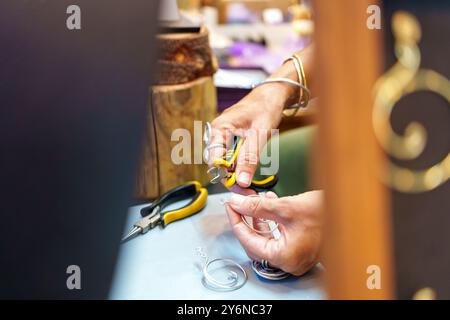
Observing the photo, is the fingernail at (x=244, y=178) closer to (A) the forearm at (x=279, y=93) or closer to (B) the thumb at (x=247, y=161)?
(B) the thumb at (x=247, y=161)

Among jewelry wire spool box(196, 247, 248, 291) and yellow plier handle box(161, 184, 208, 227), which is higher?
yellow plier handle box(161, 184, 208, 227)

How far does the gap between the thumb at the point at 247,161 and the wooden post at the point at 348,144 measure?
9.3 inches

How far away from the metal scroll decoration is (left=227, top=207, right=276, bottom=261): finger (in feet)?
0.55

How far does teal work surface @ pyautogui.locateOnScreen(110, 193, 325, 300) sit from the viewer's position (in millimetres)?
386

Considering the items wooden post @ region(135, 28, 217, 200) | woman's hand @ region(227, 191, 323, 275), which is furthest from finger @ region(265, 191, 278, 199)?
wooden post @ region(135, 28, 217, 200)

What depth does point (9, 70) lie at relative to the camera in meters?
0.37

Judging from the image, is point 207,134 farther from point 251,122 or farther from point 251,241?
point 251,241

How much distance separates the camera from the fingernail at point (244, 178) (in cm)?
49

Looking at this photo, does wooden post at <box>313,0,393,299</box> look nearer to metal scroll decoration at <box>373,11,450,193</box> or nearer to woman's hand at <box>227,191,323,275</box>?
metal scroll decoration at <box>373,11,450,193</box>

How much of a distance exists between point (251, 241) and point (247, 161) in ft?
0.32

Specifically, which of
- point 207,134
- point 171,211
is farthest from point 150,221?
point 207,134

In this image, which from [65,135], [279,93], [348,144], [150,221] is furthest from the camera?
[279,93]

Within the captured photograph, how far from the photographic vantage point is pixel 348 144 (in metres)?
0.23
